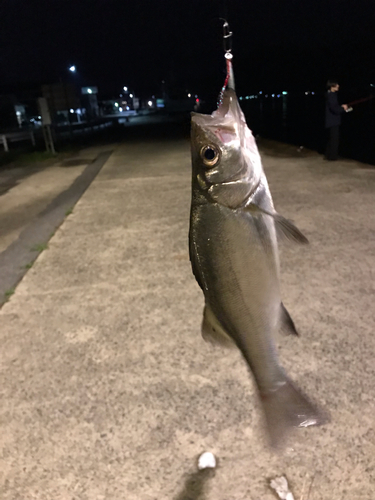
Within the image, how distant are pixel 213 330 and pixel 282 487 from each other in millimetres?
994

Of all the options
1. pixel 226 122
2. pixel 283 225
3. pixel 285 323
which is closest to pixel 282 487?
Answer: pixel 285 323

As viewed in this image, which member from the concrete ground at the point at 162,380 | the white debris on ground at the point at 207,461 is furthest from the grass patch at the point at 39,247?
the white debris on ground at the point at 207,461

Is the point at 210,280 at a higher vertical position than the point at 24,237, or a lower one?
higher

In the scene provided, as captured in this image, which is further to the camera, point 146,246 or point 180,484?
point 146,246

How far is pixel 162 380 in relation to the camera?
2.75 meters

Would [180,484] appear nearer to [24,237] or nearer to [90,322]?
[90,322]

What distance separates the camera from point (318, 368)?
2.72m

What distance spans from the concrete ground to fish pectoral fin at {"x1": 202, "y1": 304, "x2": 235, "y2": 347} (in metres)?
0.92

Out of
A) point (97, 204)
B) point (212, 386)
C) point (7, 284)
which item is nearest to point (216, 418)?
point (212, 386)

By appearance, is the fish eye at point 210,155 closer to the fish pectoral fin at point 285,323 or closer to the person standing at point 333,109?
the fish pectoral fin at point 285,323

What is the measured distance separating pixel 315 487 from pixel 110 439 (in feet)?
3.75

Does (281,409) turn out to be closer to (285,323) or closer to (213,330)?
(285,323)

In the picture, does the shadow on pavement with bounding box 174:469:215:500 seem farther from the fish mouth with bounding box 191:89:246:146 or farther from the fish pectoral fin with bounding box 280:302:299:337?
the fish mouth with bounding box 191:89:246:146

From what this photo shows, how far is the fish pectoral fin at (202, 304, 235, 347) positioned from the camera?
1.54 m
